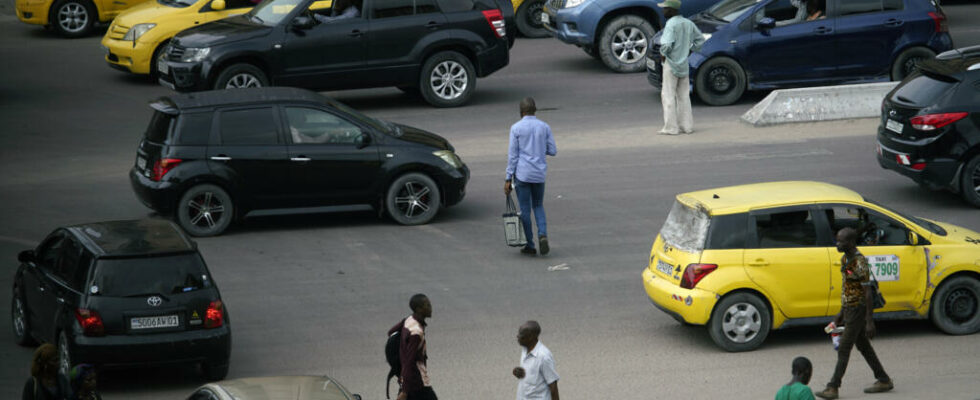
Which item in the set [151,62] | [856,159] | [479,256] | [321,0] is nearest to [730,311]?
[479,256]

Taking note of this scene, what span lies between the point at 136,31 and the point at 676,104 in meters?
9.70

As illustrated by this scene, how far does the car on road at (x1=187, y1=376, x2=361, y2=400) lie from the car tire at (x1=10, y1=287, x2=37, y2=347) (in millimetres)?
3834

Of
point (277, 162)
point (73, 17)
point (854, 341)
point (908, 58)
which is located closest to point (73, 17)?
point (73, 17)

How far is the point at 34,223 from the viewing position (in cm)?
1524

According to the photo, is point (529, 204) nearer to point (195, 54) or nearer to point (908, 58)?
point (195, 54)

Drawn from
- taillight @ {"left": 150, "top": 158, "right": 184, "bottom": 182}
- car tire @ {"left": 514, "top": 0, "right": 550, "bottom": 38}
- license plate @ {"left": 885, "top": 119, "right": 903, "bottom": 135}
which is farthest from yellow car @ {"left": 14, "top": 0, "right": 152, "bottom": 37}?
license plate @ {"left": 885, "top": 119, "right": 903, "bottom": 135}

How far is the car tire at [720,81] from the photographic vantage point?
68.6ft

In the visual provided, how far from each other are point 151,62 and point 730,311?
573 inches

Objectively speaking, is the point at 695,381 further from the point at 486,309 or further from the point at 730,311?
the point at 486,309

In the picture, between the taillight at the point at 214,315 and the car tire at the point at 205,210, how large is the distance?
14.0ft

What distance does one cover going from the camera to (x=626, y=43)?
23500 mm

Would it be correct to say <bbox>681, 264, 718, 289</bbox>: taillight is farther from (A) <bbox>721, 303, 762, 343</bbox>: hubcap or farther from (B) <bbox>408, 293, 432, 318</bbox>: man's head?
(B) <bbox>408, 293, 432, 318</bbox>: man's head

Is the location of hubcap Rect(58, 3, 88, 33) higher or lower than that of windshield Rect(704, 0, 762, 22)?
lower

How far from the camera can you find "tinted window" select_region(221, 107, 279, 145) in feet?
48.3
